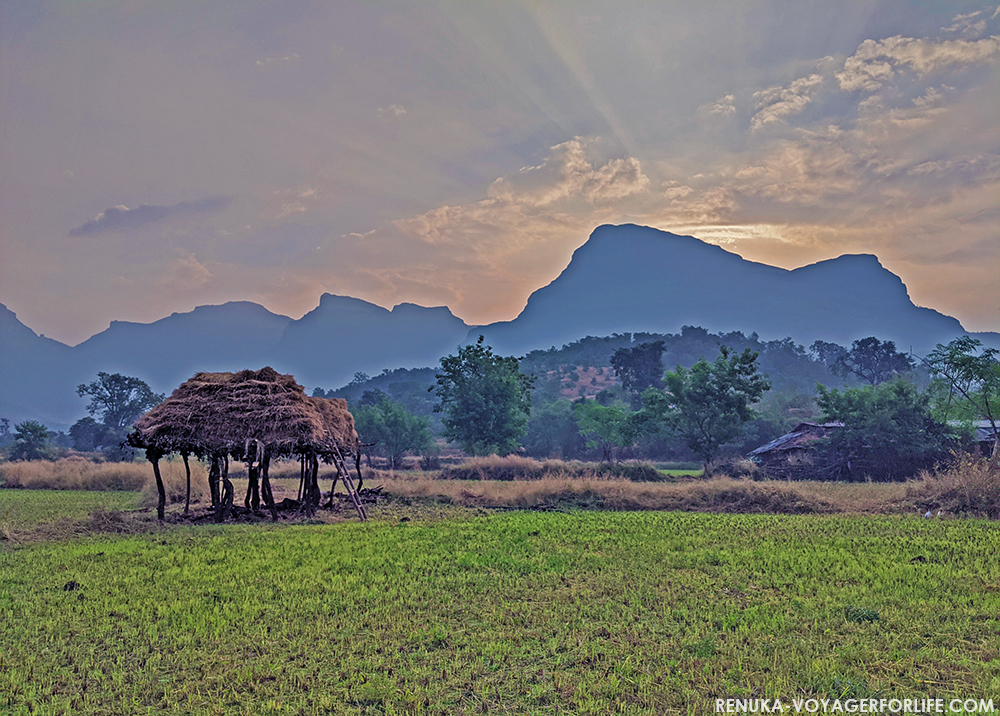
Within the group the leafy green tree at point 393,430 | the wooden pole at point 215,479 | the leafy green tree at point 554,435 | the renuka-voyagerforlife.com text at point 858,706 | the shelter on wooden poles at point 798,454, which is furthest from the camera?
the leafy green tree at point 554,435

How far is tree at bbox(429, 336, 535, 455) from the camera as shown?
5228cm

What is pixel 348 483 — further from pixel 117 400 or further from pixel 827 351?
pixel 827 351

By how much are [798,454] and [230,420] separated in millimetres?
37394

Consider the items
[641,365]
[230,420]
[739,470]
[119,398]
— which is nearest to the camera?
[230,420]

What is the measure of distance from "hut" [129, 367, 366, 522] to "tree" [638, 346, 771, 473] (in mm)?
29871

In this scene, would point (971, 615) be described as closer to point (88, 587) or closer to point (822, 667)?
point (822, 667)

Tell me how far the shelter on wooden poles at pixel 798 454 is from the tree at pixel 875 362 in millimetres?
51432

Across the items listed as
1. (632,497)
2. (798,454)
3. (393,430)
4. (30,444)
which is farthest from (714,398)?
(30,444)

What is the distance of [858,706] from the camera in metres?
5.76

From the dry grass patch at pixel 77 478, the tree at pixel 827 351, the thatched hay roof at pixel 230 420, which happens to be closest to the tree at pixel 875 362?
the tree at pixel 827 351

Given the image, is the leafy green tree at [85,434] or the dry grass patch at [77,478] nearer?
the dry grass patch at [77,478]

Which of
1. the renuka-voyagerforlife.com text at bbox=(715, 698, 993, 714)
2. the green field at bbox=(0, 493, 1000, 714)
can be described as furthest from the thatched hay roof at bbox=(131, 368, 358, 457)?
the renuka-voyagerforlife.com text at bbox=(715, 698, 993, 714)

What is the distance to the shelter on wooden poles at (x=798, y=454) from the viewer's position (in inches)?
1549

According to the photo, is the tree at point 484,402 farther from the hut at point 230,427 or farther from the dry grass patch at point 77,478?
the hut at point 230,427
